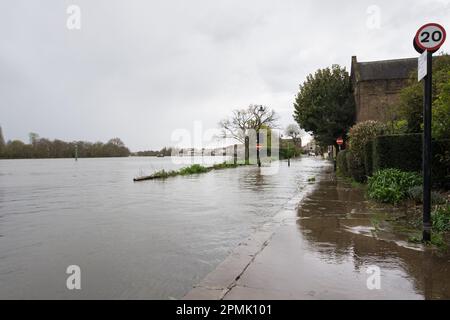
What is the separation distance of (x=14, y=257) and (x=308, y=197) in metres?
7.98

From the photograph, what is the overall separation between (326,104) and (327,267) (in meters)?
27.7

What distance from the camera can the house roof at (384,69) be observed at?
2831 cm

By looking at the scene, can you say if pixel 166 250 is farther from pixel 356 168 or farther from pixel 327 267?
pixel 356 168

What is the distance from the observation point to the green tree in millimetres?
29703

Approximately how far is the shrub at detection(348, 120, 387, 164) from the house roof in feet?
54.3

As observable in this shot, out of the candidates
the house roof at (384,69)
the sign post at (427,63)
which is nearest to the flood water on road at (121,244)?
the sign post at (427,63)

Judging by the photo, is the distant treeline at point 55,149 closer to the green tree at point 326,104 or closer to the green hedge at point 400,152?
the green tree at point 326,104

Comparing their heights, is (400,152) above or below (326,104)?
below

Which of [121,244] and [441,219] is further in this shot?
[441,219]

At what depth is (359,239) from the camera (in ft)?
17.1

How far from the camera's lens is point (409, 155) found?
366 inches

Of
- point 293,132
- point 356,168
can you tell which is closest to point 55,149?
point 293,132

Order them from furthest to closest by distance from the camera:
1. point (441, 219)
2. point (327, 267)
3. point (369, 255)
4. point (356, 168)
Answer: point (356, 168) → point (441, 219) → point (369, 255) → point (327, 267)
